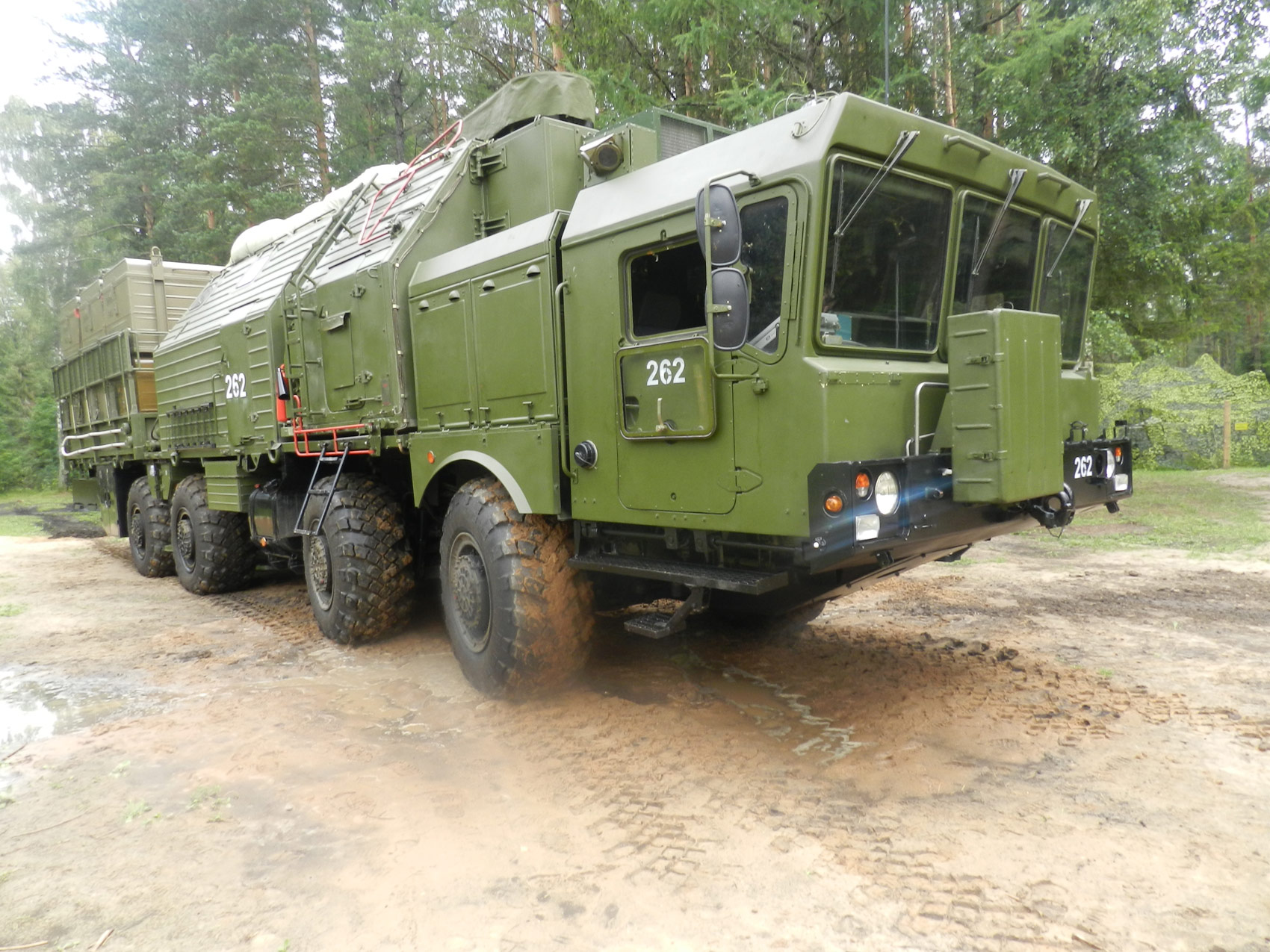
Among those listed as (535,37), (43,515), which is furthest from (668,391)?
(43,515)

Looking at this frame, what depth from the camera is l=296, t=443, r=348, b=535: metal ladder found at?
6.06 metres

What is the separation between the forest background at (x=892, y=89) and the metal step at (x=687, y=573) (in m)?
2.10

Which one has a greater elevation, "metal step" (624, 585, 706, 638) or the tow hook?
the tow hook

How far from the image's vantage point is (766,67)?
40.5 feet

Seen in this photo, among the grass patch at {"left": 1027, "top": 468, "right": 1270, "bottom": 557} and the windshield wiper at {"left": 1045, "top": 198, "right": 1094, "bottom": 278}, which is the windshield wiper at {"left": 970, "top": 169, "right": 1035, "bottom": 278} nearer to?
the windshield wiper at {"left": 1045, "top": 198, "right": 1094, "bottom": 278}

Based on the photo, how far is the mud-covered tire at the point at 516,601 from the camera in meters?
4.48

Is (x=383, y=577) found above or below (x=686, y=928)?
above

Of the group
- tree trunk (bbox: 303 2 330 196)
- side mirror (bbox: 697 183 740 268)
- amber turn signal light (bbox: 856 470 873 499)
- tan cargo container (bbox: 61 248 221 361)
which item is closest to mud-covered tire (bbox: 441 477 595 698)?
amber turn signal light (bbox: 856 470 873 499)

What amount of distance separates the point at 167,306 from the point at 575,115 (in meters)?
6.38

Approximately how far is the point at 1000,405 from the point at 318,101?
20280mm

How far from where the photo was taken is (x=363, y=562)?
5859 mm

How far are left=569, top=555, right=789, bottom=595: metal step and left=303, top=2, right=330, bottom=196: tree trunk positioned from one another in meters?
17.8

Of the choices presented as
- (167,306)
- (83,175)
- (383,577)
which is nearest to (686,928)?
(383,577)

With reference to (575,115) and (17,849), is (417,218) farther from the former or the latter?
(17,849)
